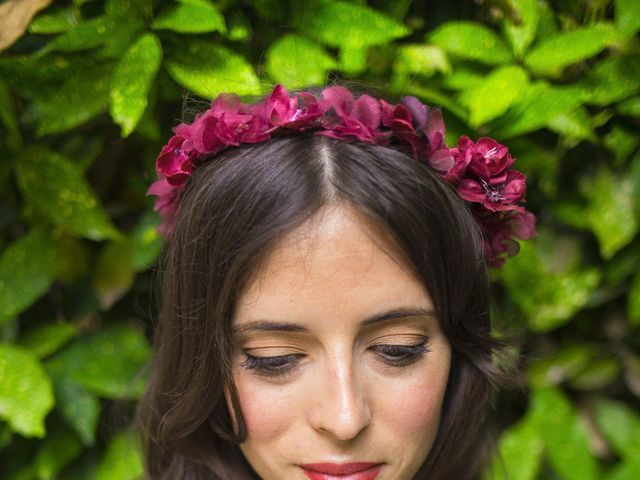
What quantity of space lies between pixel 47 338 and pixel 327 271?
0.84 metres

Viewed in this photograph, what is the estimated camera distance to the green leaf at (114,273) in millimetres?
1832

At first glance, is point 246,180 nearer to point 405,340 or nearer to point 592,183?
point 405,340

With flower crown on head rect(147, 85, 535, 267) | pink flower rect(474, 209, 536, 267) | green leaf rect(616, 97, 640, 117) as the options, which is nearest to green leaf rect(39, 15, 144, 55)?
flower crown on head rect(147, 85, 535, 267)

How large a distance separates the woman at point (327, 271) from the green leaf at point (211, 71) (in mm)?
153

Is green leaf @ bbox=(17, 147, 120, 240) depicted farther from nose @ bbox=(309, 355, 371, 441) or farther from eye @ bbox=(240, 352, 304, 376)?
nose @ bbox=(309, 355, 371, 441)

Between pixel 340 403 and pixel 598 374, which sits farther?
pixel 598 374

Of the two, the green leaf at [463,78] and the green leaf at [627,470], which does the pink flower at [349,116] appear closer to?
the green leaf at [463,78]

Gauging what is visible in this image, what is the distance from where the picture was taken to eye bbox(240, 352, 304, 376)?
1.29 m

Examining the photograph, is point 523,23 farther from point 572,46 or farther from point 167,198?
point 167,198

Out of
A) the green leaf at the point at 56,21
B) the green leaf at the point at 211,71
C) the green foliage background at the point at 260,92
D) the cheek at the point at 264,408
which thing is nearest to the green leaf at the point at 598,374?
the green foliage background at the point at 260,92

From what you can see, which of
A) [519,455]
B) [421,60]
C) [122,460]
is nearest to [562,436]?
[519,455]

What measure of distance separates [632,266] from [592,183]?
7.7 inches

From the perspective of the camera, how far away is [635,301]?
5.69ft

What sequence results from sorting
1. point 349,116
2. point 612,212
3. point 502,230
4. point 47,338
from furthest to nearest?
point 47,338 → point 612,212 → point 502,230 → point 349,116
